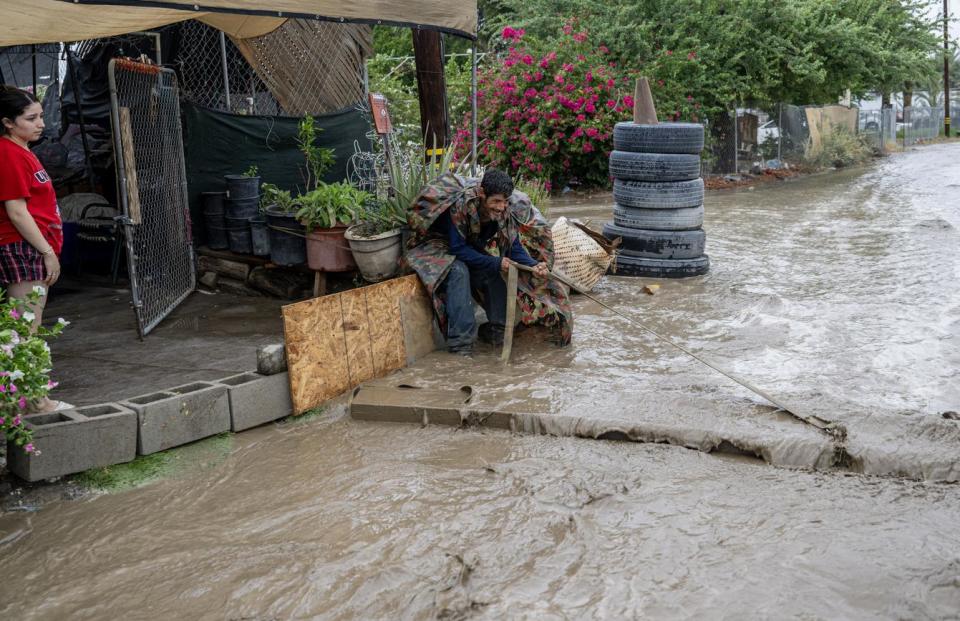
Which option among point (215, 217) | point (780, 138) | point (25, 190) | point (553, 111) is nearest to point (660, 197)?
point (215, 217)

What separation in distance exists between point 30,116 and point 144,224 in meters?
2.33

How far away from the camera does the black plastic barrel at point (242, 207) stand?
824 cm

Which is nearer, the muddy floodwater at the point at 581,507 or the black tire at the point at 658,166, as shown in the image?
the muddy floodwater at the point at 581,507

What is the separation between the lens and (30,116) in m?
4.96

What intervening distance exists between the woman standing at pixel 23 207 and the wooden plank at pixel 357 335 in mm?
1735

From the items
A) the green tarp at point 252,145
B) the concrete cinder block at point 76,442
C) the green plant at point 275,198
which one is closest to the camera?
the concrete cinder block at point 76,442

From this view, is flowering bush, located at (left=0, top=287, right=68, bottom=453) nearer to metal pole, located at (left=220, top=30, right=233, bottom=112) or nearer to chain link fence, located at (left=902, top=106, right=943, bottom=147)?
metal pole, located at (left=220, top=30, right=233, bottom=112)

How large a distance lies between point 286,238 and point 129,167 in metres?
1.44

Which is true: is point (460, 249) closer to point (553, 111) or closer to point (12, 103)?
point (12, 103)

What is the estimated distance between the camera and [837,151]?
23.7 metres

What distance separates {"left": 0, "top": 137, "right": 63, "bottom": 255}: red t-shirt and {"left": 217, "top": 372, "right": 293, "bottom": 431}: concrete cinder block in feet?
4.42

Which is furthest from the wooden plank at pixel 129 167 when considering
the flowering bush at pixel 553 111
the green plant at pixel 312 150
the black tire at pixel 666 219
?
the flowering bush at pixel 553 111

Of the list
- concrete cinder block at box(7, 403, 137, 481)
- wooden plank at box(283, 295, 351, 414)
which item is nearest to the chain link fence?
wooden plank at box(283, 295, 351, 414)

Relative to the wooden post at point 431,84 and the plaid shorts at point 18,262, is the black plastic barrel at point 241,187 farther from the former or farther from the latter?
the plaid shorts at point 18,262
